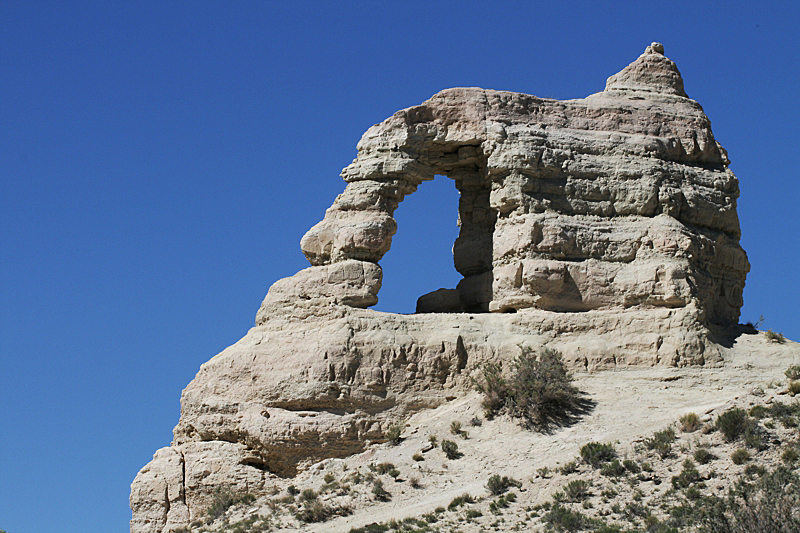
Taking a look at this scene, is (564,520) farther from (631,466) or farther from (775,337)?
(775,337)

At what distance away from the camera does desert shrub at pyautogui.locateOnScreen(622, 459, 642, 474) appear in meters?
22.9

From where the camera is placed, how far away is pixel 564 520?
70.6 ft

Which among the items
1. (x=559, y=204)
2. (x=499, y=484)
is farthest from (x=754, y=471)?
(x=559, y=204)

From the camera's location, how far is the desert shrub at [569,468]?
926 inches

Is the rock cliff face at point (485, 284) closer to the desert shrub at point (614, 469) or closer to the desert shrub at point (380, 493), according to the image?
the desert shrub at point (380, 493)

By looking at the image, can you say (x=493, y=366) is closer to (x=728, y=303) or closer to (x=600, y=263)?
(x=600, y=263)

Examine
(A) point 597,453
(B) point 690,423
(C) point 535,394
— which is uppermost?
(C) point 535,394

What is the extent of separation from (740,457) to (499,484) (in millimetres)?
Answer: 4579

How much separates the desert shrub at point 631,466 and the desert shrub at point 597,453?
483mm

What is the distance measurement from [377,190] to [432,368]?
474cm

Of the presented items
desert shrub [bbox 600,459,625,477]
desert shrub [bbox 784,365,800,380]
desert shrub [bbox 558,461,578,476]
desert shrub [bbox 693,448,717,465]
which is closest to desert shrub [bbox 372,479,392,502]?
desert shrub [bbox 558,461,578,476]

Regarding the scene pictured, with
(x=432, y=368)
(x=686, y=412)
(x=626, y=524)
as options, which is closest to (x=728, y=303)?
(x=686, y=412)

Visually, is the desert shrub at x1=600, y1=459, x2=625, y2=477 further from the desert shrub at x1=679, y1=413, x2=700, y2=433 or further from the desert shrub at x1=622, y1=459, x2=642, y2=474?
the desert shrub at x1=679, y1=413, x2=700, y2=433

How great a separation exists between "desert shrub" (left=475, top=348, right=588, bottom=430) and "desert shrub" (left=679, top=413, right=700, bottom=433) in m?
2.56
